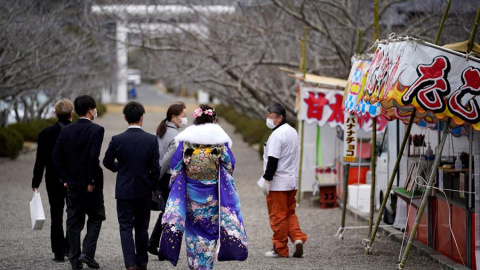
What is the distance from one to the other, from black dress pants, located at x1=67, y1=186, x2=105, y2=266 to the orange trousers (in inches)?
84.0

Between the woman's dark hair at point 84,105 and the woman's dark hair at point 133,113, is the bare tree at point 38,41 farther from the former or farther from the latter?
the woman's dark hair at point 133,113

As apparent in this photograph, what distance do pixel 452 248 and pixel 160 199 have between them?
337 centimetres

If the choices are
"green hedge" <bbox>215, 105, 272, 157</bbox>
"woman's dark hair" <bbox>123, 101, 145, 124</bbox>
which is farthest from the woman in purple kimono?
"green hedge" <bbox>215, 105, 272, 157</bbox>

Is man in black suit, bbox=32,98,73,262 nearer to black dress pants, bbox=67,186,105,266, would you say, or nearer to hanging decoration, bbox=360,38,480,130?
black dress pants, bbox=67,186,105,266

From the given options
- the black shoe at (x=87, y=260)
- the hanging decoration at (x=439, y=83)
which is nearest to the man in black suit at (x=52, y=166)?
the black shoe at (x=87, y=260)

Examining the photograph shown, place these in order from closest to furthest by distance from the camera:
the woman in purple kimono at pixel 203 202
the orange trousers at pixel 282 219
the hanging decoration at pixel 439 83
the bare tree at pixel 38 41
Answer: the woman in purple kimono at pixel 203 202
the hanging decoration at pixel 439 83
the orange trousers at pixel 282 219
the bare tree at pixel 38 41

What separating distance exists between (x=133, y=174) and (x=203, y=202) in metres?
0.89

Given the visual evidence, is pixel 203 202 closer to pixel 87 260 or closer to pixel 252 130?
pixel 87 260

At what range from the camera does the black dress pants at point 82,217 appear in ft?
25.8

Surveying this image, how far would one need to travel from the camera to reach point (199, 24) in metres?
19.8

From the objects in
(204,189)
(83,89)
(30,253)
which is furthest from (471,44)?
(83,89)

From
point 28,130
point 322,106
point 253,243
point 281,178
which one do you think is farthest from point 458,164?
point 28,130

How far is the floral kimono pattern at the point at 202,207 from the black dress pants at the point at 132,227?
61cm

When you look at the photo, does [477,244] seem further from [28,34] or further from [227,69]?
[28,34]
